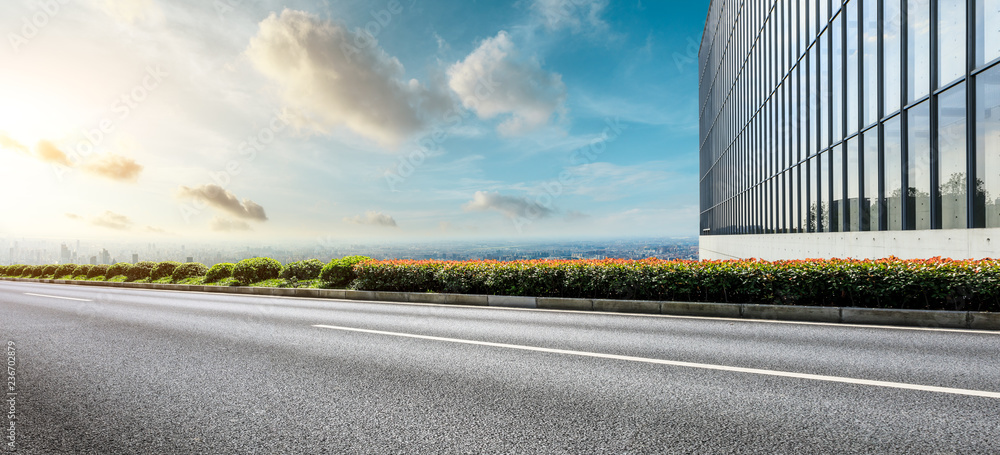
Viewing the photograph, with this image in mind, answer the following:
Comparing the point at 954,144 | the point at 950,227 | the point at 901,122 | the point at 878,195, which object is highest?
the point at 901,122

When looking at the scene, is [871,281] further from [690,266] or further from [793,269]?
[690,266]

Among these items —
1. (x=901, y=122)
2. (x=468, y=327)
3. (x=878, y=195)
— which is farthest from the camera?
(x=878, y=195)

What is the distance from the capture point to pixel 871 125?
40.9 feet

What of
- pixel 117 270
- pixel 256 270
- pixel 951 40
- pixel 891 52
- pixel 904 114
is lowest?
pixel 117 270

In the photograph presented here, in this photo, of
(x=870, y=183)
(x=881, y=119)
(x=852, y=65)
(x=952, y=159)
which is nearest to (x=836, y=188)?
(x=870, y=183)

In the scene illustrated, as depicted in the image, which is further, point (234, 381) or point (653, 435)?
point (234, 381)

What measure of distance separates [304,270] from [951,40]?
19.5m

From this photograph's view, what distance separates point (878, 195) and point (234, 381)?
1569cm

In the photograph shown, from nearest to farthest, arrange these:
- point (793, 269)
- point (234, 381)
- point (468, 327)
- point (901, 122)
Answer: point (234, 381), point (468, 327), point (793, 269), point (901, 122)

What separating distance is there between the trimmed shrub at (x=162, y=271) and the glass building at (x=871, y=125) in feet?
91.8

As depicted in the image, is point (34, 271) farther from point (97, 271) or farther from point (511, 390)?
point (511, 390)

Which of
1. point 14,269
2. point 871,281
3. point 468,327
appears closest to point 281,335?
point 468,327

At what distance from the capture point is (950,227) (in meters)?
9.57

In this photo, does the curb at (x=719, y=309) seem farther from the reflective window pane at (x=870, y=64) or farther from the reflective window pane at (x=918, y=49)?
the reflective window pane at (x=870, y=64)
